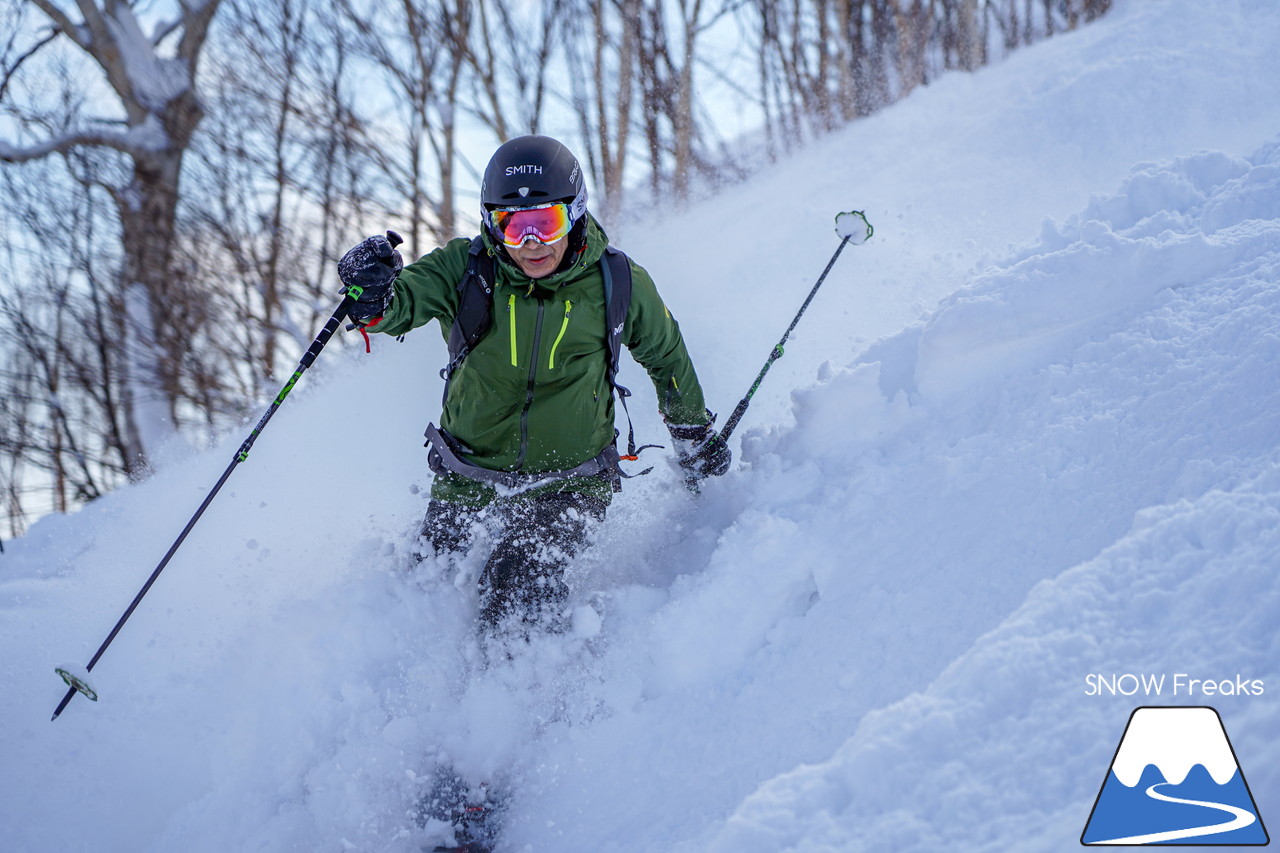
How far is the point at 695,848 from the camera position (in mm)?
2180

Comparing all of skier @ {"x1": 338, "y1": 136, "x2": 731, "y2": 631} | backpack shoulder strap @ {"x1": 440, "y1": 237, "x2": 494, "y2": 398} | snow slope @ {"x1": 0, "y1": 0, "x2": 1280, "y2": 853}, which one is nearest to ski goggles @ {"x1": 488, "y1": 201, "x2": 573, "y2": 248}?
skier @ {"x1": 338, "y1": 136, "x2": 731, "y2": 631}

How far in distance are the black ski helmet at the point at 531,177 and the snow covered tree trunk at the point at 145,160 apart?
32.8ft

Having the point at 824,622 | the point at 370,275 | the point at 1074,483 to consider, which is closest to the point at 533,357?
the point at 370,275

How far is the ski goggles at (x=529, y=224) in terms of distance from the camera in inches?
114

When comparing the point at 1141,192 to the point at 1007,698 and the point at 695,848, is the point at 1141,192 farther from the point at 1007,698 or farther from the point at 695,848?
the point at 695,848

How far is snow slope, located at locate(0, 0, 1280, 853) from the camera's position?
194 cm

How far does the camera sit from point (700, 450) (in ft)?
11.9

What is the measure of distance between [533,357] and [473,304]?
28 centimetres

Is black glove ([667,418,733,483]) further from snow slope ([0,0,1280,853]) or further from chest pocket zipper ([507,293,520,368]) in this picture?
chest pocket zipper ([507,293,520,368])

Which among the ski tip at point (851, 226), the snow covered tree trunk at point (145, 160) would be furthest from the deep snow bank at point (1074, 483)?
the snow covered tree trunk at point (145, 160)

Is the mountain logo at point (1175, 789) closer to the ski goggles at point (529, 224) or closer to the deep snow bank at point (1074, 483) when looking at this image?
the deep snow bank at point (1074, 483)

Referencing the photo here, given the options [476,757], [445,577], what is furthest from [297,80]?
[476,757]

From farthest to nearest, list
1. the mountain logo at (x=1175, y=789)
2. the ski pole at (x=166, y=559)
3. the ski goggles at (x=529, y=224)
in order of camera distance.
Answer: the ski goggles at (x=529, y=224) → the ski pole at (x=166, y=559) → the mountain logo at (x=1175, y=789)

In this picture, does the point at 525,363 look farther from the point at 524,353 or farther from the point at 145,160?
the point at 145,160
